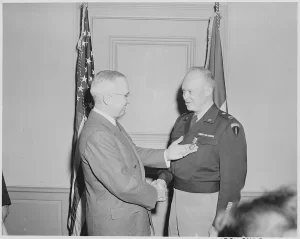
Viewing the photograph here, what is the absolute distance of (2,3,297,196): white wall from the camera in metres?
2.99

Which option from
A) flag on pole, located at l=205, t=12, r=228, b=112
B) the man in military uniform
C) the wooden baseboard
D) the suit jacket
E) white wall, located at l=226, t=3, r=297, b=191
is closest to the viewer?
the suit jacket

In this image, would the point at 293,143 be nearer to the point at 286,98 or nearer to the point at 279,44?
the point at 286,98

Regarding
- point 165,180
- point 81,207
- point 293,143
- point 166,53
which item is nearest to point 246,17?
point 166,53

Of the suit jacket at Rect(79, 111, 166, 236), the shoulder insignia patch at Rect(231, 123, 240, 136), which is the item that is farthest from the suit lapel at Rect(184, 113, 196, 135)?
the suit jacket at Rect(79, 111, 166, 236)

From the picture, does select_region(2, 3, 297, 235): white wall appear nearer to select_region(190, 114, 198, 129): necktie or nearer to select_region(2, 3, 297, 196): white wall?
select_region(2, 3, 297, 196): white wall

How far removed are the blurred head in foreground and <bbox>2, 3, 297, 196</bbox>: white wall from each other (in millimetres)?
757

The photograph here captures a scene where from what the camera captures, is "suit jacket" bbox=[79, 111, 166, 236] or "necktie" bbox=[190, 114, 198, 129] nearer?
"suit jacket" bbox=[79, 111, 166, 236]

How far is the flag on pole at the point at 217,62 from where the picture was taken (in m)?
2.83

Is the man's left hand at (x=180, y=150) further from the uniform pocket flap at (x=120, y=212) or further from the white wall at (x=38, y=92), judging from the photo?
the white wall at (x=38, y=92)

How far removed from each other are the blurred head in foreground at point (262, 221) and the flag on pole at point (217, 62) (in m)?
0.98

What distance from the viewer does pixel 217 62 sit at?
288cm

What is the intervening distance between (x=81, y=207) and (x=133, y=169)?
1171mm

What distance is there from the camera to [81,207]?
285cm

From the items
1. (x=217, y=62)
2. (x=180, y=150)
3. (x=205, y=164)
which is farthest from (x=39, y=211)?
(x=217, y=62)
